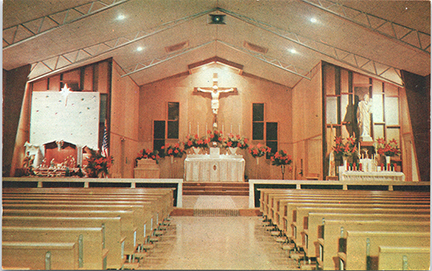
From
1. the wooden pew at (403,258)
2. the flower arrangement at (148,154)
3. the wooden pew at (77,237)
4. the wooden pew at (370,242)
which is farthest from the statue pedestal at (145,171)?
the wooden pew at (403,258)

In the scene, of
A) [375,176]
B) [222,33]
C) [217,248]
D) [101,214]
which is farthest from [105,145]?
[375,176]

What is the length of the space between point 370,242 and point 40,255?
2.05 metres

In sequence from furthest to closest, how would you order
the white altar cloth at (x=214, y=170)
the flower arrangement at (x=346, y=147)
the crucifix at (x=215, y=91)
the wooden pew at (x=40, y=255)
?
the crucifix at (x=215, y=91) < the white altar cloth at (x=214, y=170) < the flower arrangement at (x=346, y=147) < the wooden pew at (x=40, y=255)

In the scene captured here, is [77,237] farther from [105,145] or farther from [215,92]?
[215,92]

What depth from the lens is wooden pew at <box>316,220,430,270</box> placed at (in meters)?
2.36

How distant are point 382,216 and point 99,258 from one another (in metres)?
2.25

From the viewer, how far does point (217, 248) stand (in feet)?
12.1

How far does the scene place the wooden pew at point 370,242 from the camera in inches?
80.9

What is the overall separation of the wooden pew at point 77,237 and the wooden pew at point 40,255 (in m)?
0.20

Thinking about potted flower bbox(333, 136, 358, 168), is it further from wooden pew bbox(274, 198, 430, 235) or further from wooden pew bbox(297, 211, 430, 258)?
wooden pew bbox(297, 211, 430, 258)

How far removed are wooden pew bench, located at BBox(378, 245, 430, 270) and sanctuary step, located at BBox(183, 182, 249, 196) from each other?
297 inches

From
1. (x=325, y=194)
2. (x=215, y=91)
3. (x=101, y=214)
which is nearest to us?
(x=101, y=214)

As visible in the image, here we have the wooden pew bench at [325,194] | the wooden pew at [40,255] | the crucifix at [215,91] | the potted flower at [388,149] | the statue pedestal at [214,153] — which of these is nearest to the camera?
the wooden pew at [40,255]

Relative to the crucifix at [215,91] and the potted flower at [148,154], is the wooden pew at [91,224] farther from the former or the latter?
the crucifix at [215,91]
